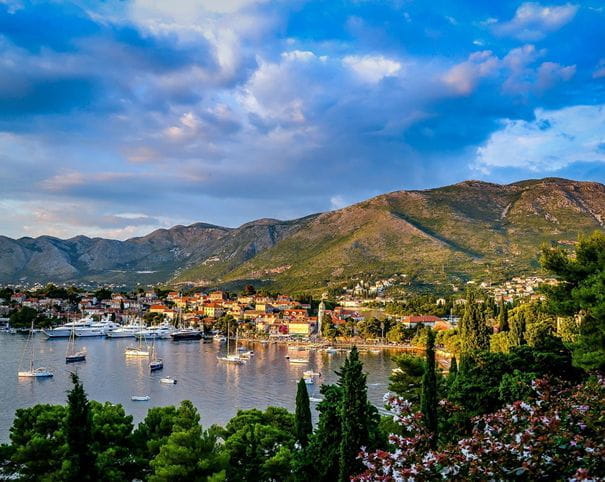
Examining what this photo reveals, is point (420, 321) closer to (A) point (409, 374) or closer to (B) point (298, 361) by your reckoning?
(B) point (298, 361)

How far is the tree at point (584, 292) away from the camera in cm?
1483

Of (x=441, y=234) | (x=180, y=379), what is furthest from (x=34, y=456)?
(x=441, y=234)

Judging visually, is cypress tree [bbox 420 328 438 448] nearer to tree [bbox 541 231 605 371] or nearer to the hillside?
tree [bbox 541 231 605 371]

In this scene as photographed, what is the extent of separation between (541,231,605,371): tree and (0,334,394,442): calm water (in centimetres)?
1905

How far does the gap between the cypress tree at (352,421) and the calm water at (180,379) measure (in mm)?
20461

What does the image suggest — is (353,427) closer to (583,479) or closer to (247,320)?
(583,479)

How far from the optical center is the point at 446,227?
140500 millimetres

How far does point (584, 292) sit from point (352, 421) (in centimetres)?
941

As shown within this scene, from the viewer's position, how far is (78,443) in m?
10.6

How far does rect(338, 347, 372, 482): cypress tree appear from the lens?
10117 millimetres

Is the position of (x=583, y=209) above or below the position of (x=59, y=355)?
above

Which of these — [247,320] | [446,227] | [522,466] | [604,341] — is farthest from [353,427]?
[446,227]

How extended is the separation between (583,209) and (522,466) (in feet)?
489

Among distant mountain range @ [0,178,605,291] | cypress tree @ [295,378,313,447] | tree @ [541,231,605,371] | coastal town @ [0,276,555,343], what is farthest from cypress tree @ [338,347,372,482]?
distant mountain range @ [0,178,605,291]
